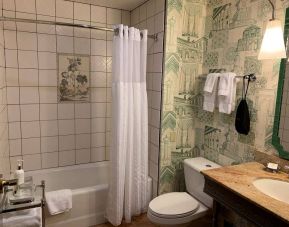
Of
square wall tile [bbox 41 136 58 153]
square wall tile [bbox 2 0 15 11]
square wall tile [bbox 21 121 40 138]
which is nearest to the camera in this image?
square wall tile [bbox 2 0 15 11]

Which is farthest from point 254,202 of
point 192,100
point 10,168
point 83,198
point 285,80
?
point 10,168

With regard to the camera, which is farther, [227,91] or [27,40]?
[27,40]

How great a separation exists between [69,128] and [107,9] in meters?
1.48

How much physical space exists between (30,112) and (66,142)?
53 centimetres

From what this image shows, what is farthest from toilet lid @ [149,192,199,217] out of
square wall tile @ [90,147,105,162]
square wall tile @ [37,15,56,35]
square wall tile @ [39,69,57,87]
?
square wall tile @ [37,15,56,35]

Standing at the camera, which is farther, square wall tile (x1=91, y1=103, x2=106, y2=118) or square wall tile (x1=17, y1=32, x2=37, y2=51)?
square wall tile (x1=91, y1=103, x2=106, y2=118)

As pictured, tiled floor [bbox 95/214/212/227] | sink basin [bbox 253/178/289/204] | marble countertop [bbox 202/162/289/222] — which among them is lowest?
tiled floor [bbox 95/214/212/227]

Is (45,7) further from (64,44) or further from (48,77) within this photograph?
(48,77)

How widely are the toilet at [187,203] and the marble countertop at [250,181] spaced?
46cm

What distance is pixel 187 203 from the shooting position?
2.03 m

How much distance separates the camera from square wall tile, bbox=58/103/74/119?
8.87ft

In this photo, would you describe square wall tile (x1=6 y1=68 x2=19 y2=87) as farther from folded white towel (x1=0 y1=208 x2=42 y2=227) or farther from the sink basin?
the sink basin

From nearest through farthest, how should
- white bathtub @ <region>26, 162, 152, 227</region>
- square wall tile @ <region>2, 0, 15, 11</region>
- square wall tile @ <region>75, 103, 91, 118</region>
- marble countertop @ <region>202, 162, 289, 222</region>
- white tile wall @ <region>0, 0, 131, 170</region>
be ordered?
marble countertop @ <region>202, 162, 289, 222</region> < white bathtub @ <region>26, 162, 152, 227</region> < square wall tile @ <region>2, 0, 15, 11</region> < white tile wall @ <region>0, 0, 131, 170</region> < square wall tile @ <region>75, 103, 91, 118</region>

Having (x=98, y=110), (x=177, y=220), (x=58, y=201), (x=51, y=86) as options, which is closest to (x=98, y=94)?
(x=98, y=110)
